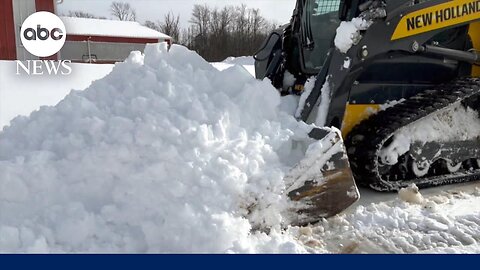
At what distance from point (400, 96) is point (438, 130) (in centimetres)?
39

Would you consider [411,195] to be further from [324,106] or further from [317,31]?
[317,31]

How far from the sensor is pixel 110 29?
27.5 meters

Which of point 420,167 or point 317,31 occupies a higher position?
point 317,31

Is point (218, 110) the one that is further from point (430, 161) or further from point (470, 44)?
point (470, 44)

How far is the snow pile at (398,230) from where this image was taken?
107 inches

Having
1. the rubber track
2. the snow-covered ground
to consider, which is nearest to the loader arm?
the rubber track

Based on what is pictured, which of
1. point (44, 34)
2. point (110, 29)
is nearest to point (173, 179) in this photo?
point (44, 34)

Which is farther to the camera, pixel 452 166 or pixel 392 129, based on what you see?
pixel 452 166

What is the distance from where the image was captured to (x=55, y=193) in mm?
2527

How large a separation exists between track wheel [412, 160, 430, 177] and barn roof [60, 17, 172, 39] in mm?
23490

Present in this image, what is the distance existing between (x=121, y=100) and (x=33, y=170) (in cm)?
65

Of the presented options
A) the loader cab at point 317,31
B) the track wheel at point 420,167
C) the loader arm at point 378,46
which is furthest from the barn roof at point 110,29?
the track wheel at point 420,167

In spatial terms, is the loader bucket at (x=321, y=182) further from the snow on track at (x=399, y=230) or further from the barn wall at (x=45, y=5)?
the barn wall at (x=45, y=5)

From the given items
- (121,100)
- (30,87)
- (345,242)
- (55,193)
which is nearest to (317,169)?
(345,242)
